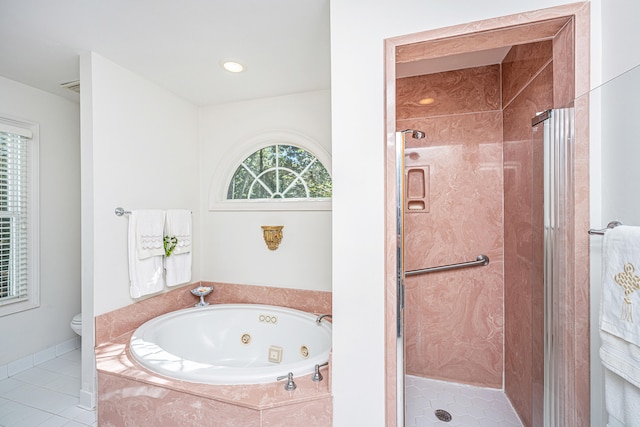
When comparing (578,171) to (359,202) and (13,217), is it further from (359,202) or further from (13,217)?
(13,217)

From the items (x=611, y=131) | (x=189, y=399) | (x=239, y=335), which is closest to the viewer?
(x=611, y=131)

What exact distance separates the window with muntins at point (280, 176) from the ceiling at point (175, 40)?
23.2 inches

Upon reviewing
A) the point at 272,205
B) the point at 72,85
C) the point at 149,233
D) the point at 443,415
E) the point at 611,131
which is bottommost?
the point at 443,415

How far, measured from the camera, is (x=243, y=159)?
2.83 metres

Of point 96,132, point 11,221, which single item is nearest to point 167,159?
point 96,132

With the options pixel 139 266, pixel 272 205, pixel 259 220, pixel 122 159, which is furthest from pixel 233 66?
pixel 139 266

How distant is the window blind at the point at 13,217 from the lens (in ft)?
7.68

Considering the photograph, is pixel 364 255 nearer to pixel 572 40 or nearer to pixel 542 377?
pixel 542 377

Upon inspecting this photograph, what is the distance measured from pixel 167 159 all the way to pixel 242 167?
0.65m

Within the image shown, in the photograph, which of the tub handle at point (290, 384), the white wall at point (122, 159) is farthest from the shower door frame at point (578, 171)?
the white wall at point (122, 159)

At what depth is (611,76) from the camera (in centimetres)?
108

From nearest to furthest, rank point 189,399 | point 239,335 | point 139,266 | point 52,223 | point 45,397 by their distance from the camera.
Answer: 1. point 189,399
2. point 45,397
3. point 139,266
4. point 239,335
5. point 52,223

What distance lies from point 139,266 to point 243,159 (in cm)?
127

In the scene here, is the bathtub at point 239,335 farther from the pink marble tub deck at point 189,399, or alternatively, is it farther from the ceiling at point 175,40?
the ceiling at point 175,40
